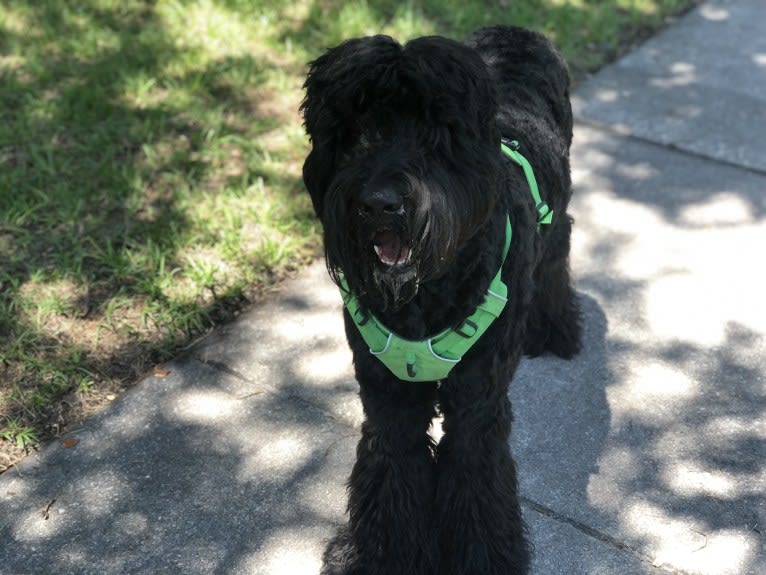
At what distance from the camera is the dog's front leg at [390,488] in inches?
121

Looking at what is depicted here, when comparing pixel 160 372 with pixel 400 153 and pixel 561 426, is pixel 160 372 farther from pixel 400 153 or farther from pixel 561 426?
pixel 400 153

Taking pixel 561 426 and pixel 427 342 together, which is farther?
pixel 561 426

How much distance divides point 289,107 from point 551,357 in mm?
2547

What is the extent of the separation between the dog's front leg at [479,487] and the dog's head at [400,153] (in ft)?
1.80

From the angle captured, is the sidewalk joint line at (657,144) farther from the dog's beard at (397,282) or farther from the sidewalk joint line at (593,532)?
the dog's beard at (397,282)

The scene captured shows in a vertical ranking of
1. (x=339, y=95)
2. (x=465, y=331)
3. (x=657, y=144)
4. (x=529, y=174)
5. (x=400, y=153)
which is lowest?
(x=657, y=144)

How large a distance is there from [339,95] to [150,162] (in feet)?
9.84

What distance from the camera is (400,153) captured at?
2.52 metres

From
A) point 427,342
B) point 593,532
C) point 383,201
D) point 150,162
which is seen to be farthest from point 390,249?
point 150,162

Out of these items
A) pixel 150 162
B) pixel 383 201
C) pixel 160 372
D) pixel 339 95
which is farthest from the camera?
pixel 150 162

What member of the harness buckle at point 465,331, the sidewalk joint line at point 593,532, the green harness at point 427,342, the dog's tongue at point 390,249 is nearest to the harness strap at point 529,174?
the green harness at point 427,342

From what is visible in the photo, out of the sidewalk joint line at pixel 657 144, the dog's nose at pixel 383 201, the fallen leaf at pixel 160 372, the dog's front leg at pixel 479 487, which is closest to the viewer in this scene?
the dog's nose at pixel 383 201

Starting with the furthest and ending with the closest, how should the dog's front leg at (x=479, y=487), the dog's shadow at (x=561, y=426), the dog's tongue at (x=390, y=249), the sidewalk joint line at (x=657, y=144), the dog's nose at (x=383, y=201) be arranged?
the sidewalk joint line at (x=657, y=144) → the dog's shadow at (x=561, y=426) → the dog's front leg at (x=479, y=487) → the dog's tongue at (x=390, y=249) → the dog's nose at (x=383, y=201)

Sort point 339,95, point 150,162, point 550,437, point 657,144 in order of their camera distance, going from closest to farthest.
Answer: point 339,95 → point 550,437 → point 150,162 → point 657,144
